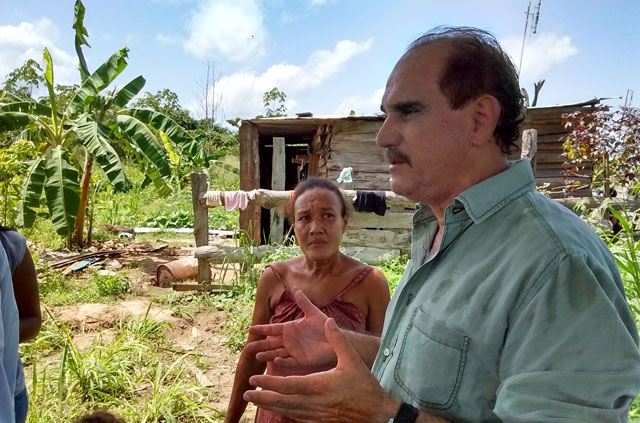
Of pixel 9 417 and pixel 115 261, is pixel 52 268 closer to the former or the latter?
pixel 115 261

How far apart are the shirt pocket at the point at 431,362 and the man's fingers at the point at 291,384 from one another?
221 millimetres

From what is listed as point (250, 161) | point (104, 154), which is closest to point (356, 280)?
point (104, 154)

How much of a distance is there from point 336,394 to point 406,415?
16 cm

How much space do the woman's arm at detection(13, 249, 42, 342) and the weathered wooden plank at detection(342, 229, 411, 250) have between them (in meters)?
5.07

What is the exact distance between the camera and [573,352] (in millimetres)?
793

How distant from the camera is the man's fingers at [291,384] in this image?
40.2 inches

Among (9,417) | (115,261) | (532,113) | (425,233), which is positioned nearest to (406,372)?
(425,233)

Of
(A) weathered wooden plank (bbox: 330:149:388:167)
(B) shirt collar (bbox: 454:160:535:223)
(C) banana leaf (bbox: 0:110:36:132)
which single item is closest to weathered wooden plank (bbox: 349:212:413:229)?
(A) weathered wooden plank (bbox: 330:149:388:167)

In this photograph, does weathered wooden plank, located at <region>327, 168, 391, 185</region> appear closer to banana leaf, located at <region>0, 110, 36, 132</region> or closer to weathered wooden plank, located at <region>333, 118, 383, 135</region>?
weathered wooden plank, located at <region>333, 118, 383, 135</region>

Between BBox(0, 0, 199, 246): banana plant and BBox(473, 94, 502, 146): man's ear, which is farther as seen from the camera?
BBox(0, 0, 199, 246): banana plant

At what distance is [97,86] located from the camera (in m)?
8.35

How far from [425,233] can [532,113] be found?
8923 millimetres

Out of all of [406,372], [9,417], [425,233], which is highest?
[425,233]

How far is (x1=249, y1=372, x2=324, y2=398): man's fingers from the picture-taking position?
3.35 feet
